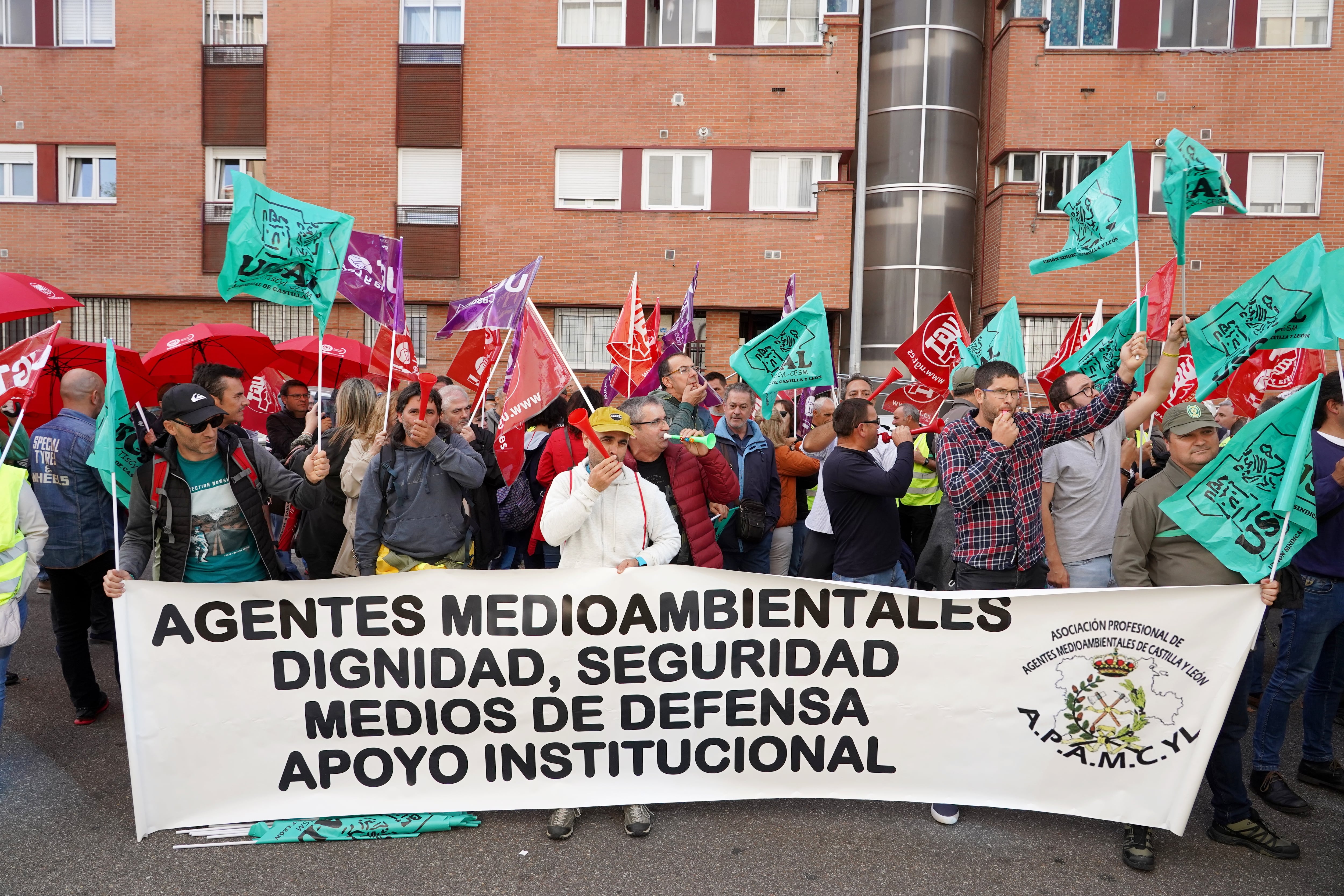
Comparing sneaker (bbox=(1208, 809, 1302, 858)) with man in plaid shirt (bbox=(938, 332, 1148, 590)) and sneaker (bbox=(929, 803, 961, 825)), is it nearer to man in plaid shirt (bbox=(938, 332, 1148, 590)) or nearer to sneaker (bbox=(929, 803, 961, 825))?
sneaker (bbox=(929, 803, 961, 825))

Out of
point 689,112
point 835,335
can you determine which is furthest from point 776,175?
point 835,335

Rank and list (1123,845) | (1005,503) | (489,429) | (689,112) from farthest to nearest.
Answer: (689,112)
(489,429)
(1005,503)
(1123,845)

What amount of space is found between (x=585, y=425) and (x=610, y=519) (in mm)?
581

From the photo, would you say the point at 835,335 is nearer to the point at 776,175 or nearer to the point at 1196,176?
the point at 776,175

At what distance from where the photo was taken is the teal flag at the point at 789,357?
25.6 ft

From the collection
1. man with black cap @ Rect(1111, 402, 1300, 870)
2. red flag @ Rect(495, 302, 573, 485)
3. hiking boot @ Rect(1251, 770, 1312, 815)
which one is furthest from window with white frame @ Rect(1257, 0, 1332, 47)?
red flag @ Rect(495, 302, 573, 485)

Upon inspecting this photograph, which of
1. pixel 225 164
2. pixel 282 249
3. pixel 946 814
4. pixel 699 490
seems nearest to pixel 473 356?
pixel 282 249

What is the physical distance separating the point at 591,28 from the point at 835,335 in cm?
800

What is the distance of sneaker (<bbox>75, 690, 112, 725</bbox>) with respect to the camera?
5.46 m

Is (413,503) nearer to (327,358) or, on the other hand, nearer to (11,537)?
(11,537)

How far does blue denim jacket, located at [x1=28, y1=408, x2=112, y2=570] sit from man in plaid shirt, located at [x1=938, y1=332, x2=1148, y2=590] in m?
4.68

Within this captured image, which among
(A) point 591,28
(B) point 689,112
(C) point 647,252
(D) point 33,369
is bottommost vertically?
(D) point 33,369

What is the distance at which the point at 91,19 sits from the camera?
1986 cm

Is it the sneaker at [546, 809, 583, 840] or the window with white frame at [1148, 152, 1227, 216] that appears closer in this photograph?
the sneaker at [546, 809, 583, 840]
